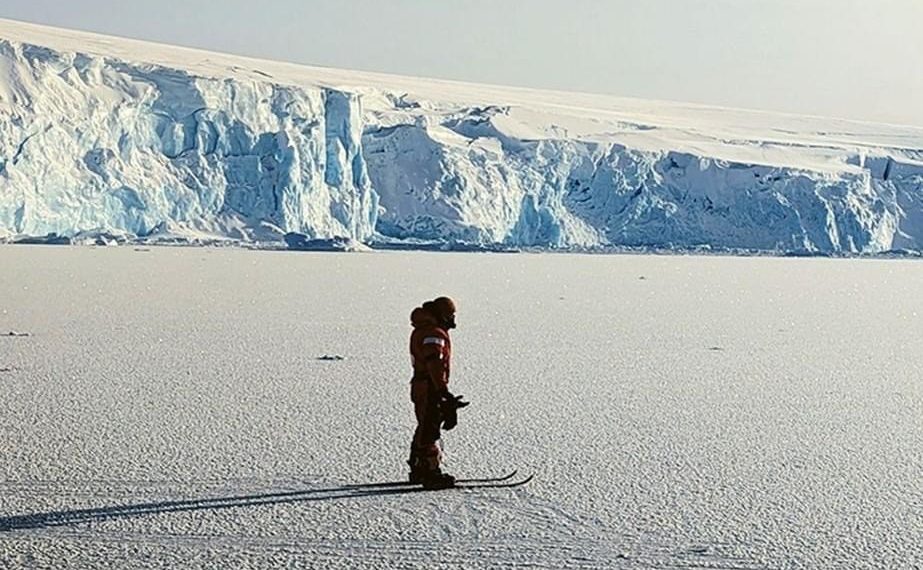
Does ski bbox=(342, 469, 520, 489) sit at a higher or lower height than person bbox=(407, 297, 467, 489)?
lower

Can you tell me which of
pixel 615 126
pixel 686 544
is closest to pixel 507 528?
pixel 686 544

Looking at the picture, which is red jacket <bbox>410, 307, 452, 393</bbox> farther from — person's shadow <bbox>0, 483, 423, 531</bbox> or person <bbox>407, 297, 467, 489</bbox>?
person's shadow <bbox>0, 483, 423, 531</bbox>

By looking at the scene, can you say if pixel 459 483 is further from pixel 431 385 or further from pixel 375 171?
pixel 375 171

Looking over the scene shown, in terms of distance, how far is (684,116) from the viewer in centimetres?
7044

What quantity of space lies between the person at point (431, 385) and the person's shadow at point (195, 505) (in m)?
0.12

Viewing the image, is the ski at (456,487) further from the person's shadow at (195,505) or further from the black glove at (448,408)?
the black glove at (448,408)

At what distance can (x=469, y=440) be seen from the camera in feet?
18.8

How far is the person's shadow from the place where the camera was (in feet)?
13.0

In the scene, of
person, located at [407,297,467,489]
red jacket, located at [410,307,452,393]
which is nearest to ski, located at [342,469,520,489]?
person, located at [407,297,467,489]

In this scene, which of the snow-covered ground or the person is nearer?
the snow-covered ground

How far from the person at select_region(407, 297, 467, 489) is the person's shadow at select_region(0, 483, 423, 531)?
12 centimetres

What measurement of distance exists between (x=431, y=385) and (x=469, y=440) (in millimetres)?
1290

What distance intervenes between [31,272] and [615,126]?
36.3 meters

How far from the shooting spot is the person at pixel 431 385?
4469 mm
